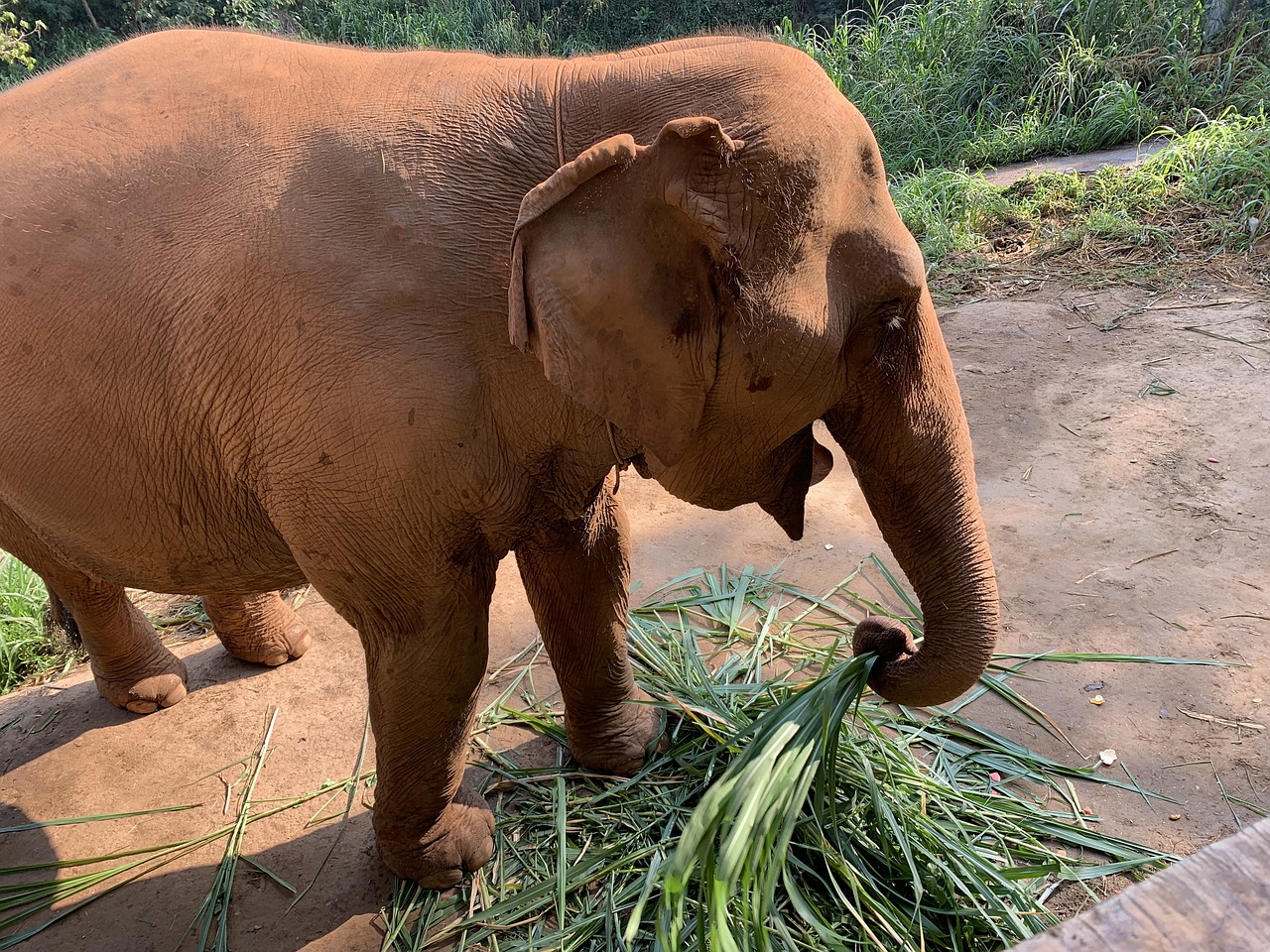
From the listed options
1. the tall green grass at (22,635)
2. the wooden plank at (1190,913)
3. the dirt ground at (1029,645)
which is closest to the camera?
the wooden plank at (1190,913)

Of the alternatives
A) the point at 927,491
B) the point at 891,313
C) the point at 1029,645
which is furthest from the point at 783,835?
the point at 1029,645

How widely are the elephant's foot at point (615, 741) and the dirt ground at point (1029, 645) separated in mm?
636

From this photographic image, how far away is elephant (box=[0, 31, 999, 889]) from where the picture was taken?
66.6 inches

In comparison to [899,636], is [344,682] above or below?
below

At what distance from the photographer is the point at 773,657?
3.52 meters

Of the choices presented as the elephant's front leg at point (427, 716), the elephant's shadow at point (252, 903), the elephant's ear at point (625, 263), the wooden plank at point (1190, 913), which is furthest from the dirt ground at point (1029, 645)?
the elephant's ear at point (625, 263)

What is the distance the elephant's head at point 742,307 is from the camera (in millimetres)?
1637

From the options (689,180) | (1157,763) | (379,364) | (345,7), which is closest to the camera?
(689,180)

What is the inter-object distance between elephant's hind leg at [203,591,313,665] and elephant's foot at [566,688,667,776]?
137 cm

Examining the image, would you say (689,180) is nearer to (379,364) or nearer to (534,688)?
(379,364)

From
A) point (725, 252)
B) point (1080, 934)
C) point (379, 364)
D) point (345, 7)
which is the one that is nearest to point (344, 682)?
point (379, 364)

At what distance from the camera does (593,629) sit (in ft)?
9.31

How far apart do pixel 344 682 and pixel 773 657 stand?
65.3 inches

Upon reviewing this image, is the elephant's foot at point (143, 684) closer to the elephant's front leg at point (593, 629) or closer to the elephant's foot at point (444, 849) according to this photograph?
the elephant's foot at point (444, 849)
